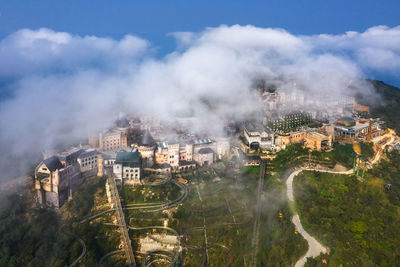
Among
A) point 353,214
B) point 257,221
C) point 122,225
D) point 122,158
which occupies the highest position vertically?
point 122,158

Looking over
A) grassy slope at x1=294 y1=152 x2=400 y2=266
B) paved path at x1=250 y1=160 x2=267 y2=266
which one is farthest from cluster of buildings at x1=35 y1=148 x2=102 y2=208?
grassy slope at x1=294 y1=152 x2=400 y2=266

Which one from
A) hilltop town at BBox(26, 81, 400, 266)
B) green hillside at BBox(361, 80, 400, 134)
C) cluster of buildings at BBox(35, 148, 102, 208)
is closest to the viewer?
hilltop town at BBox(26, 81, 400, 266)

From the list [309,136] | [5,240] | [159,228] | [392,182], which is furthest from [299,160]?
[5,240]

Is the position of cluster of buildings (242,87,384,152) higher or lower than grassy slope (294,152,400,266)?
higher

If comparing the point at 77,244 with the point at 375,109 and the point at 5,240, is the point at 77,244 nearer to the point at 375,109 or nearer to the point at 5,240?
the point at 5,240

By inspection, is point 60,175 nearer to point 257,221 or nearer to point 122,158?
point 122,158

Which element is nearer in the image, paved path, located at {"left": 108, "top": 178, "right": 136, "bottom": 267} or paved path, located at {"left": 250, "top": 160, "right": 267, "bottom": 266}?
paved path, located at {"left": 250, "top": 160, "right": 267, "bottom": 266}

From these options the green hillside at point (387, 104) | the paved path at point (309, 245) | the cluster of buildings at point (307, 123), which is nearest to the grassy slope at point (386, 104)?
the green hillside at point (387, 104)

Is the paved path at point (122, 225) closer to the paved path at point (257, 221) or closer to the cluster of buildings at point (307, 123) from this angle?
the paved path at point (257, 221)

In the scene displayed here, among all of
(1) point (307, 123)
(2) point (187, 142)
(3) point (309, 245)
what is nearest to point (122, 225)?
(2) point (187, 142)

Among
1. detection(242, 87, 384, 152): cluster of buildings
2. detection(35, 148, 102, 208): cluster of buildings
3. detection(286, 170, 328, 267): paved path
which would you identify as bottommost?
detection(286, 170, 328, 267): paved path

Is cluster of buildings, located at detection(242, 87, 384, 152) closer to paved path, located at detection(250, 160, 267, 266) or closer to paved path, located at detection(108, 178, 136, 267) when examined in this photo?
paved path, located at detection(250, 160, 267, 266)

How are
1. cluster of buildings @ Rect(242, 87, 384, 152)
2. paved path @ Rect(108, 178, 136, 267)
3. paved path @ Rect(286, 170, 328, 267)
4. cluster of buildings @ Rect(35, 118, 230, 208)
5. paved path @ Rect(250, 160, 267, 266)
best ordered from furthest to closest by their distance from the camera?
1. cluster of buildings @ Rect(242, 87, 384, 152)
2. cluster of buildings @ Rect(35, 118, 230, 208)
3. paved path @ Rect(108, 178, 136, 267)
4. paved path @ Rect(250, 160, 267, 266)
5. paved path @ Rect(286, 170, 328, 267)
